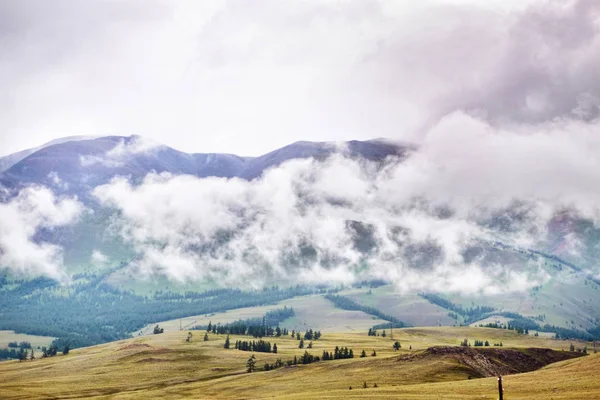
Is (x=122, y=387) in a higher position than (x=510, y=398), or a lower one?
lower

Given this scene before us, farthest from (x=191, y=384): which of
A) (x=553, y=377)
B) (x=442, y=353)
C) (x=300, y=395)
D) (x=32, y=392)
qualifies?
(x=553, y=377)

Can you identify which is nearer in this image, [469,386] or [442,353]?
[469,386]

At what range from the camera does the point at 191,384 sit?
627 feet

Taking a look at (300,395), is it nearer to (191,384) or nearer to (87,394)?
(191,384)

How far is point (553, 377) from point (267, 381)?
3220 inches

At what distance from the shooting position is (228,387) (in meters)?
174

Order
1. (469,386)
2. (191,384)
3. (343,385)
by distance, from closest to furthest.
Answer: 1. (469,386)
2. (343,385)
3. (191,384)

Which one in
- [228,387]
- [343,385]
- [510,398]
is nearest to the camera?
[510,398]

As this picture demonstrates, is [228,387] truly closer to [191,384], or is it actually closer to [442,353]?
[191,384]

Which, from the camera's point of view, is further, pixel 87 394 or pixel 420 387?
pixel 87 394

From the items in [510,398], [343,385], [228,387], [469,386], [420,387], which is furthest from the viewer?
[228,387]

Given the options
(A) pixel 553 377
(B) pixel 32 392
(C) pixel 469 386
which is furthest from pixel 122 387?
(A) pixel 553 377

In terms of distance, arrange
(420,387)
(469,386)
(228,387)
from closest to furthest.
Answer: (469,386) → (420,387) → (228,387)

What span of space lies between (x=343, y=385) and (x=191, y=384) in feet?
184
